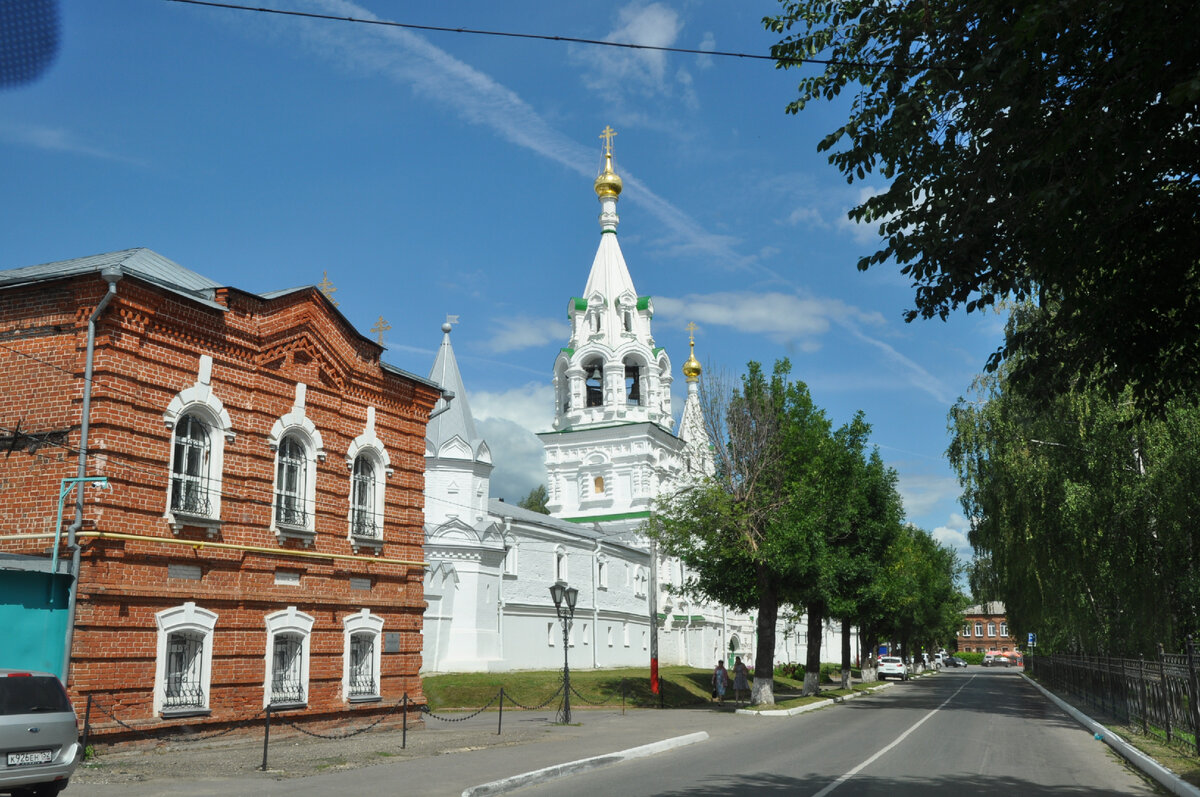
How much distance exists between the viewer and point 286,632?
17453 mm

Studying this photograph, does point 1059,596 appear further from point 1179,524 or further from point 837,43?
point 837,43

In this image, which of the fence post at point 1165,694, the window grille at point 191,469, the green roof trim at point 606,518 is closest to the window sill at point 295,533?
the window grille at point 191,469

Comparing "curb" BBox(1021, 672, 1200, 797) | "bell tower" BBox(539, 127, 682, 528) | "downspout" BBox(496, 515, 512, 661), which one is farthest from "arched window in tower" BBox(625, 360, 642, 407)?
"curb" BBox(1021, 672, 1200, 797)

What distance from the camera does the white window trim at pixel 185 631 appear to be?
1505 centimetres

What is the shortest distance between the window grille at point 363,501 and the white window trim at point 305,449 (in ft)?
4.05

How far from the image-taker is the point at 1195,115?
774 centimetres

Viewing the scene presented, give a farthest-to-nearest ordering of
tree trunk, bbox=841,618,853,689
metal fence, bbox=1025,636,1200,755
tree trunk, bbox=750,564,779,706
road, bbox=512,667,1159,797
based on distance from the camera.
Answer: tree trunk, bbox=841,618,853,689
tree trunk, bbox=750,564,779,706
metal fence, bbox=1025,636,1200,755
road, bbox=512,667,1159,797

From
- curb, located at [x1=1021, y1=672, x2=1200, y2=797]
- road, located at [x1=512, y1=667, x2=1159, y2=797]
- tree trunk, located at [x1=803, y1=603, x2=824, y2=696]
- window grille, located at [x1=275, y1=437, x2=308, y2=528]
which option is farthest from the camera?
tree trunk, located at [x1=803, y1=603, x2=824, y2=696]

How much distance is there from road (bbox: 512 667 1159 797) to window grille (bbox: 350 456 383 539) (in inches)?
286

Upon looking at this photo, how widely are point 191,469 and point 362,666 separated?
571 cm

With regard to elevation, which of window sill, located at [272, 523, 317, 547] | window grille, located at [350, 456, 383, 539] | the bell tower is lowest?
window sill, located at [272, 523, 317, 547]

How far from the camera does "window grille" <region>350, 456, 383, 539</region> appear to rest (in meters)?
19.6

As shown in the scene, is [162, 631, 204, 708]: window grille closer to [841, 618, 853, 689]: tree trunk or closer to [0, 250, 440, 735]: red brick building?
[0, 250, 440, 735]: red brick building

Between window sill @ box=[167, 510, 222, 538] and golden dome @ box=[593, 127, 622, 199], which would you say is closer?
window sill @ box=[167, 510, 222, 538]
